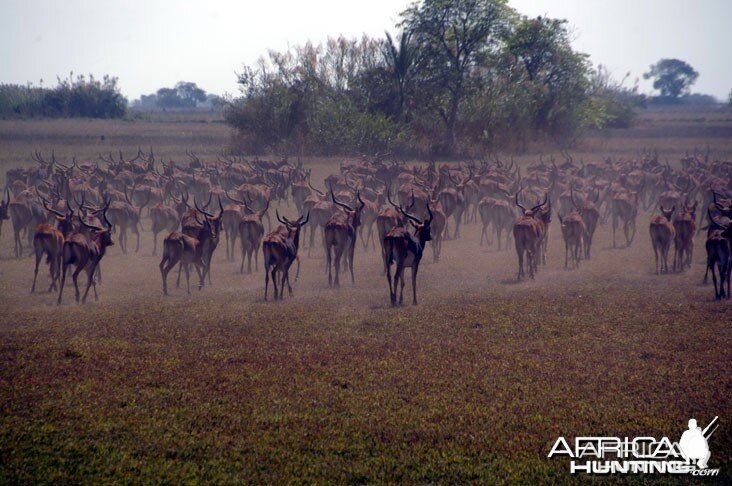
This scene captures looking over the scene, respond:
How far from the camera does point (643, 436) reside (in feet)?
28.0

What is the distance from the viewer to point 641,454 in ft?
27.1

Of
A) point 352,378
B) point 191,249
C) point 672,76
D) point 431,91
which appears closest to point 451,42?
point 431,91

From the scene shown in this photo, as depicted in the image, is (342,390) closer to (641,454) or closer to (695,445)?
(641,454)

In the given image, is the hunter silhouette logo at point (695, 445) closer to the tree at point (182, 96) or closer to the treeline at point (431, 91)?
the treeline at point (431, 91)

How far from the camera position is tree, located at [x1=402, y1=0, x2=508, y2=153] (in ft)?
170

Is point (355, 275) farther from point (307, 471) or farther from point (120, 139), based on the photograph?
point (120, 139)

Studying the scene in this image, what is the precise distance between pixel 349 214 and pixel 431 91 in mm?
35170

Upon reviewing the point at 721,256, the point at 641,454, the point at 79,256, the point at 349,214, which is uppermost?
the point at 349,214

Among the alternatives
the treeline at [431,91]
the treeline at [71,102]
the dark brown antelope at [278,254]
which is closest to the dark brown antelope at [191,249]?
the dark brown antelope at [278,254]

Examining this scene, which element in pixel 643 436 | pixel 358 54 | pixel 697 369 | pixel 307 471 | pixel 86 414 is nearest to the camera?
pixel 307 471

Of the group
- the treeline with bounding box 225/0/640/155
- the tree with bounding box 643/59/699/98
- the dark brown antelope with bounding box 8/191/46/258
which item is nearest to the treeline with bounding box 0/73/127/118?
the treeline with bounding box 225/0/640/155

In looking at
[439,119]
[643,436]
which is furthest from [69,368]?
[439,119]

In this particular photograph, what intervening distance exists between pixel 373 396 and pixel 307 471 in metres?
2.29

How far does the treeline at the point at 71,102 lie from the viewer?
77625 millimetres
